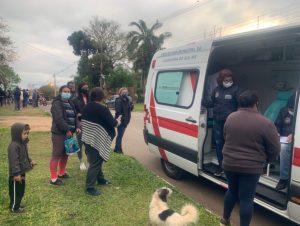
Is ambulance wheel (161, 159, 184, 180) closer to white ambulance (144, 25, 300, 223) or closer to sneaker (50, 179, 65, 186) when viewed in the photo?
white ambulance (144, 25, 300, 223)

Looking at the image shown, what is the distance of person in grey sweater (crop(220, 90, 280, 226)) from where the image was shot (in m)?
3.65

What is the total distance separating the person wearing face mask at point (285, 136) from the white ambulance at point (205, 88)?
180 millimetres

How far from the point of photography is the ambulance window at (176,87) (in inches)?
228

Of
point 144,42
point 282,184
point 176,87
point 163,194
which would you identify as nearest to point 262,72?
point 176,87

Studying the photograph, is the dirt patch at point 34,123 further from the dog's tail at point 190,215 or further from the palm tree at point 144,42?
the palm tree at point 144,42

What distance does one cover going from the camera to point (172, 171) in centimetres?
669

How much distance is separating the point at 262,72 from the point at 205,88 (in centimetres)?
212

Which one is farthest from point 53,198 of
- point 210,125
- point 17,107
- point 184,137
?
point 17,107

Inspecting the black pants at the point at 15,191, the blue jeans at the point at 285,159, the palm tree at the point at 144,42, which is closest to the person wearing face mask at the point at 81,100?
the black pants at the point at 15,191

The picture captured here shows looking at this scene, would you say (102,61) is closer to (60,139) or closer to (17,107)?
(17,107)

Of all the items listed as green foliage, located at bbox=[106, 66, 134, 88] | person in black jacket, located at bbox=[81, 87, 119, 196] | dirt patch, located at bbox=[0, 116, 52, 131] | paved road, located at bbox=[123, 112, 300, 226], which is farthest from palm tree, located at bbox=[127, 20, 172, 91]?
person in black jacket, located at bbox=[81, 87, 119, 196]

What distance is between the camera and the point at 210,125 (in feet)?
19.8

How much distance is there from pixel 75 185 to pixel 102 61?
45.1 m

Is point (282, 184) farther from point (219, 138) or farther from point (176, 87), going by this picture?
point (176, 87)
